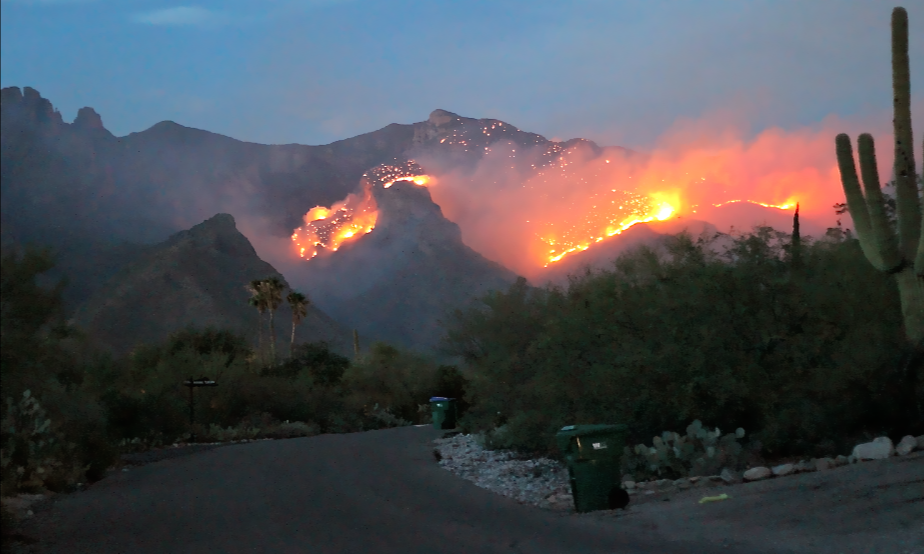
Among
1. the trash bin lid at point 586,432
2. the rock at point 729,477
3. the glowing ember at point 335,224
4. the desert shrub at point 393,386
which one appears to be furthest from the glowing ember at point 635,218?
the glowing ember at point 335,224

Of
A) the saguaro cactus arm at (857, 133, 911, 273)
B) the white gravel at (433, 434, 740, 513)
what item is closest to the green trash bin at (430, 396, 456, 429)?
the white gravel at (433, 434, 740, 513)

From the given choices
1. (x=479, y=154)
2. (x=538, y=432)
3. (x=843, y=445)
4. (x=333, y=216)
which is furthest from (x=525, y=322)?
(x=479, y=154)

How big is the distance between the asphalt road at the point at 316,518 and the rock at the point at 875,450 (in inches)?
154

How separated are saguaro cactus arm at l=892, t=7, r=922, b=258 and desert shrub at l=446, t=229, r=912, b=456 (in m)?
1.27

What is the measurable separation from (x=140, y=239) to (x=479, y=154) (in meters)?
87.9

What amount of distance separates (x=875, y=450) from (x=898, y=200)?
6.17 m

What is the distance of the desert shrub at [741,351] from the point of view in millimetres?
13711

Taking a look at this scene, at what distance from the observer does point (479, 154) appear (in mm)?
168625

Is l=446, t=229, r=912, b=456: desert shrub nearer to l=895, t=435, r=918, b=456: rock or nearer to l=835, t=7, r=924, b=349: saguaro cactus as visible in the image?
l=835, t=7, r=924, b=349: saguaro cactus

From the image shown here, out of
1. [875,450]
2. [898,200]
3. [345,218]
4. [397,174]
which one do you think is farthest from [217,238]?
[875,450]

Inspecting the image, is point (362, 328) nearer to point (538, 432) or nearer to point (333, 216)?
point (333, 216)

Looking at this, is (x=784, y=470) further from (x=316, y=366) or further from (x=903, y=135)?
(x=316, y=366)

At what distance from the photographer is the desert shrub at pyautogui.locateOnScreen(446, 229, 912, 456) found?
1371 cm

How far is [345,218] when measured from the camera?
143 meters
